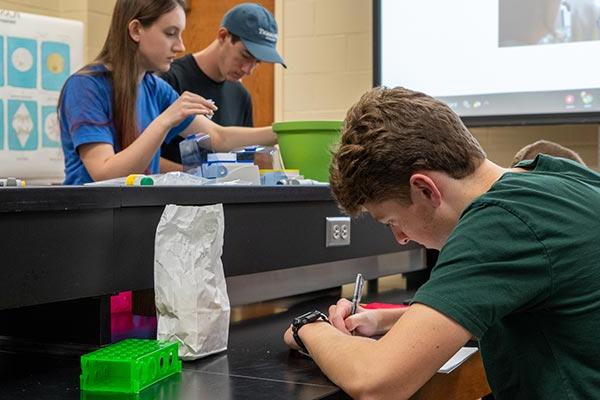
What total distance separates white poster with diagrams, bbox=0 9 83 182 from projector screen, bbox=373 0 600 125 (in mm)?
1189

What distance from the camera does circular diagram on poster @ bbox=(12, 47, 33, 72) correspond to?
2.78 metres

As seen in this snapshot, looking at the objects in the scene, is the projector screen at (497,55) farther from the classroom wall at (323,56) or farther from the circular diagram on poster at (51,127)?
the circular diagram on poster at (51,127)

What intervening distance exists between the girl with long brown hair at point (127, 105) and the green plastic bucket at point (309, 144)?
0.15 meters

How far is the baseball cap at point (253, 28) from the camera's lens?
9.04 ft

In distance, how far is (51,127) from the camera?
9.70 ft

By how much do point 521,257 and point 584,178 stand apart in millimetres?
195

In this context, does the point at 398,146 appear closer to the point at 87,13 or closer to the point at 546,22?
the point at 546,22

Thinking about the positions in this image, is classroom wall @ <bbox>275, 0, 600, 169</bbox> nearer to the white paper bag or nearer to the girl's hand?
the girl's hand

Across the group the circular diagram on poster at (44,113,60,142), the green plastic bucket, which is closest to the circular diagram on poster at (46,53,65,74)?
the circular diagram on poster at (44,113,60,142)

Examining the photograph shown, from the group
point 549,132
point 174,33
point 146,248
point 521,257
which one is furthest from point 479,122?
point 521,257

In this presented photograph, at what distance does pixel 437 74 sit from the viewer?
3.28 m

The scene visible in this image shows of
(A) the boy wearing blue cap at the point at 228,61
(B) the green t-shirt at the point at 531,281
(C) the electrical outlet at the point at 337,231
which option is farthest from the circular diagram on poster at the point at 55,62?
(B) the green t-shirt at the point at 531,281

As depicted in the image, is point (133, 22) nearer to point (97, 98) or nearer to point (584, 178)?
point (97, 98)

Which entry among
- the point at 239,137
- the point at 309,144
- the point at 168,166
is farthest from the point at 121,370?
the point at 168,166
